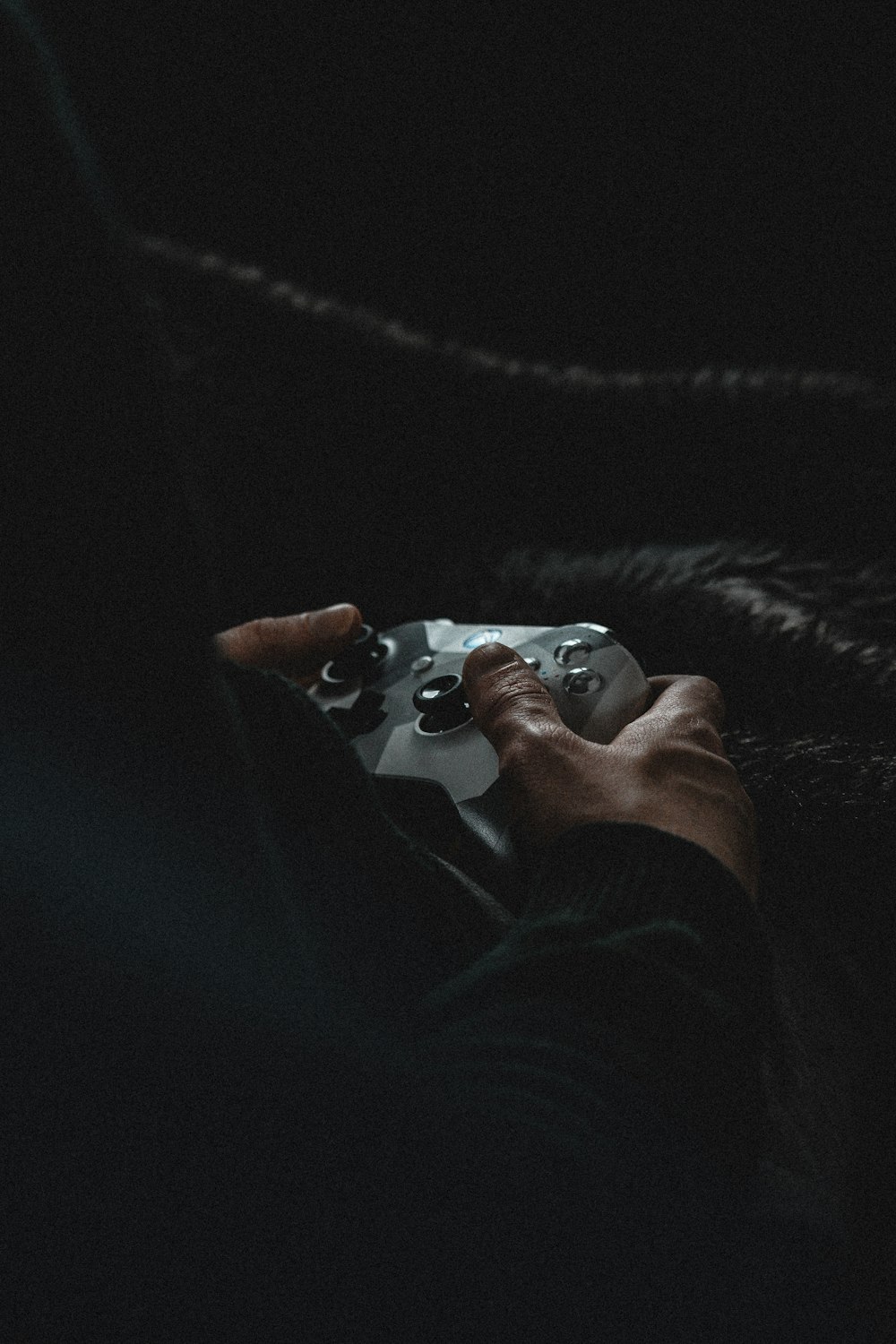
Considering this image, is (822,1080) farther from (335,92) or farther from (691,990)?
(335,92)

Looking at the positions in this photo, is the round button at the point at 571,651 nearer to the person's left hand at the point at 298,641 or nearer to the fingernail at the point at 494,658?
the fingernail at the point at 494,658

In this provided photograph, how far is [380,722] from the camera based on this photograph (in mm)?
690

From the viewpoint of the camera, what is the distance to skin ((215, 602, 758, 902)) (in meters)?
0.55

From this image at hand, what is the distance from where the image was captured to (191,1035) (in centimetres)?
28

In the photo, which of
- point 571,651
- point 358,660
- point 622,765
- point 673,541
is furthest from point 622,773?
point 673,541

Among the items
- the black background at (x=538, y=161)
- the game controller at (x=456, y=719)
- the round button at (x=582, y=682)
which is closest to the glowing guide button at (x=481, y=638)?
the game controller at (x=456, y=719)

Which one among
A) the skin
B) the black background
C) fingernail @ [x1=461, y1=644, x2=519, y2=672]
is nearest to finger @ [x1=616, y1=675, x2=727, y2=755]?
the skin

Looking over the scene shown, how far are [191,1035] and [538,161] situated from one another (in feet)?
3.65

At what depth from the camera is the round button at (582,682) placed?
0.65 meters

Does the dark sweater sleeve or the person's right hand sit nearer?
the dark sweater sleeve

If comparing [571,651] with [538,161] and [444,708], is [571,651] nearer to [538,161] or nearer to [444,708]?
[444,708]

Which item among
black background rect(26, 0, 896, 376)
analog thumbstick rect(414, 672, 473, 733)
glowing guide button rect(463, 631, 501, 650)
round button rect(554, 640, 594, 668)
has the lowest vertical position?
analog thumbstick rect(414, 672, 473, 733)

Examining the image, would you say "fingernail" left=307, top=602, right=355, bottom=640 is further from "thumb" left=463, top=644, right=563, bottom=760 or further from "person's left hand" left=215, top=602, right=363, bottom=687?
"thumb" left=463, top=644, right=563, bottom=760

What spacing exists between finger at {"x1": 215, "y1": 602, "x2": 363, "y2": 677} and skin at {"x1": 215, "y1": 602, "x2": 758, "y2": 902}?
19 centimetres
